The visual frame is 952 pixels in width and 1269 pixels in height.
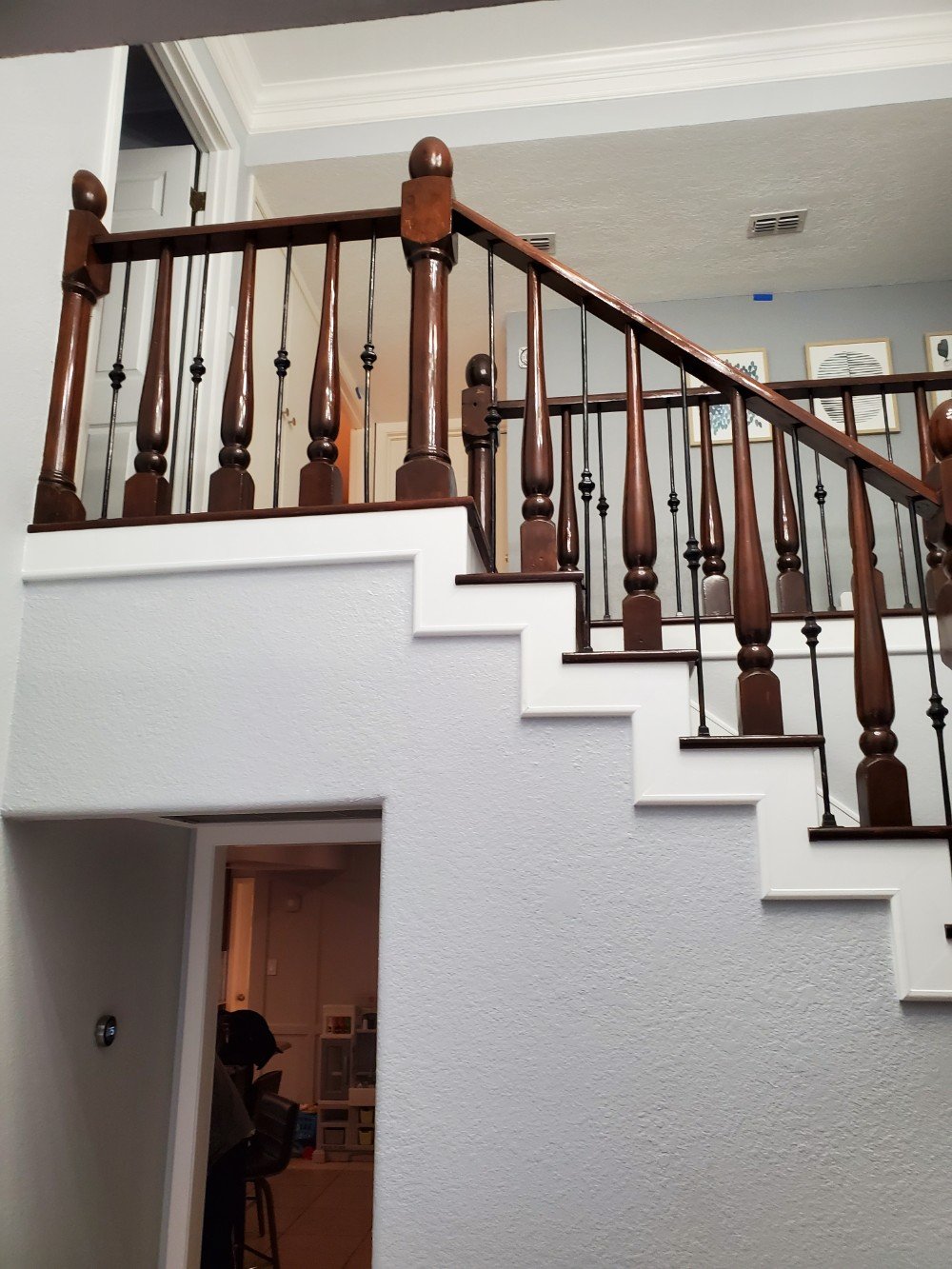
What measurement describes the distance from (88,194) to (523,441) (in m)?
1.20

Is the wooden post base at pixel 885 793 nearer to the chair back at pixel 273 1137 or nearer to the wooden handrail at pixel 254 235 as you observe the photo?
the wooden handrail at pixel 254 235

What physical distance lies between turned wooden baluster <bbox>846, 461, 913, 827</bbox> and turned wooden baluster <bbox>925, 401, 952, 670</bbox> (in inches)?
5.7

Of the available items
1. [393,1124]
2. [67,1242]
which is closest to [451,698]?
[393,1124]

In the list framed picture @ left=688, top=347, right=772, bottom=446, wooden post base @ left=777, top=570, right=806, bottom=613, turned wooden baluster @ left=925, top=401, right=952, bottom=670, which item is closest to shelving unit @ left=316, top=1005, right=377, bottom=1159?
framed picture @ left=688, top=347, right=772, bottom=446

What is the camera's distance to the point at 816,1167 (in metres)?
1.65

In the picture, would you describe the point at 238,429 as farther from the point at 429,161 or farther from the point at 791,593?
the point at 791,593

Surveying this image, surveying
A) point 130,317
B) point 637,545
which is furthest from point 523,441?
point 130,317

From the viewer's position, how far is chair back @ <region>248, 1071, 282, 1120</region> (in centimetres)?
471

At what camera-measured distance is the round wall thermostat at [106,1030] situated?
8.33 ft

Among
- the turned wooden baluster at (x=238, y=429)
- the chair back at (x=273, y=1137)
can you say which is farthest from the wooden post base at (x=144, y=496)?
the chair back at (x=273, y=1137)

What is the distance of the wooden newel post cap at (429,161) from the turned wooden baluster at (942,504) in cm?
113

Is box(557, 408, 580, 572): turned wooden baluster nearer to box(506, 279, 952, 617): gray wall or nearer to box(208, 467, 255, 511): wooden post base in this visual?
box(208, 467, 255, 511): wooden post base

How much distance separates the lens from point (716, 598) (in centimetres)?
320

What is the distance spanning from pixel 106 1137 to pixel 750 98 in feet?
13.9
